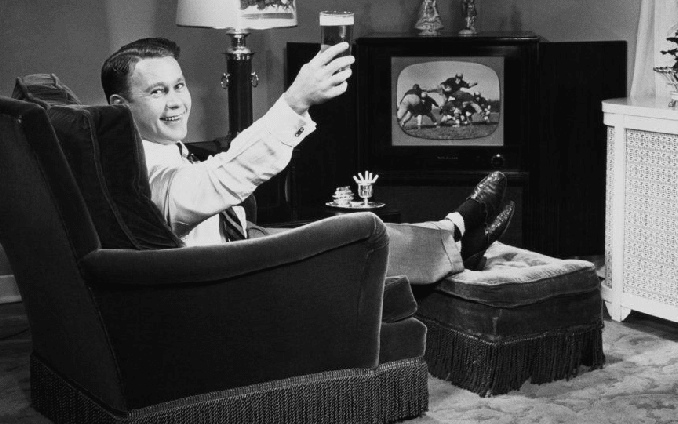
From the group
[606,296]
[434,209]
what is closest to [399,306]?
[606,296]

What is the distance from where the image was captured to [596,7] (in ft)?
18.8

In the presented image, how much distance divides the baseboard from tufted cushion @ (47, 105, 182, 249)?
2.46 meters

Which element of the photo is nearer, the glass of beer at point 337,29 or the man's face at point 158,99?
the glass of beer at point 337,29

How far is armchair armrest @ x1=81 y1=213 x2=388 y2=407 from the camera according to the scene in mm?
2848

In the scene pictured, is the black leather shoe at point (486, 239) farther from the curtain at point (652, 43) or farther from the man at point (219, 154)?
the curtain at point (652, 43)

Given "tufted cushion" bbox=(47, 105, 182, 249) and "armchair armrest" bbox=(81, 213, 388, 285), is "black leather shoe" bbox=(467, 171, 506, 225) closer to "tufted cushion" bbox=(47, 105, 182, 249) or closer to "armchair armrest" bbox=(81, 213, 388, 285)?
"armchair armrest" bbox=(81, 213, 388, 285)

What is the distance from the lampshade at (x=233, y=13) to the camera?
15.9 ft

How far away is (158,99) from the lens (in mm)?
3203

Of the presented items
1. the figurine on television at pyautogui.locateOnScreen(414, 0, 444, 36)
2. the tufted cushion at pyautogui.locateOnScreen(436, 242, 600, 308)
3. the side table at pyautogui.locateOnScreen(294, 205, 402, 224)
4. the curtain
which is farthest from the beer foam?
the figurine on television at pyautogui.locateOnScreen(414, 0, 444, 36)

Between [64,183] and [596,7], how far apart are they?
12.1ft

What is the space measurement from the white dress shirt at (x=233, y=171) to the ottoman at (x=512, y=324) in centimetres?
108

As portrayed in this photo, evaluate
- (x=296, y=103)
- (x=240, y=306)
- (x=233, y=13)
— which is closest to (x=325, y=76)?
(x=296, y=103)

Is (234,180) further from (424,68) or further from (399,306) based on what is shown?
(424,68)

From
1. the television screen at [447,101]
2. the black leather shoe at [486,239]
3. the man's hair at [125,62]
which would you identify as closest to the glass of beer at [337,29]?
the man's hair at [125,62]
